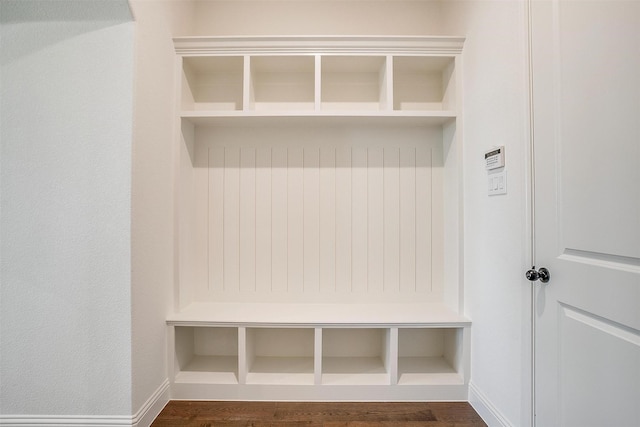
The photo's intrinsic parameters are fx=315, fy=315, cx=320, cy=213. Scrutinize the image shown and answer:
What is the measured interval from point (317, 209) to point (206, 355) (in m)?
1.33

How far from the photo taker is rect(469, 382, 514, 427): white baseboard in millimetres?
1589

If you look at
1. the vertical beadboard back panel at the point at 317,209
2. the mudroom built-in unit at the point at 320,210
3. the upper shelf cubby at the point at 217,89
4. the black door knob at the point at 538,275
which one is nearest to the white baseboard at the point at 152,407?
the mudroom built-in unit at the point at 320,210

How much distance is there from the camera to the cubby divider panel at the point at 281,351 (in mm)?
2082

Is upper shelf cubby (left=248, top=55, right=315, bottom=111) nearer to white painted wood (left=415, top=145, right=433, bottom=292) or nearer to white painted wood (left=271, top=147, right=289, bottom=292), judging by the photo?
white painted wood (left=271, top=147, right=289, bottom=292)

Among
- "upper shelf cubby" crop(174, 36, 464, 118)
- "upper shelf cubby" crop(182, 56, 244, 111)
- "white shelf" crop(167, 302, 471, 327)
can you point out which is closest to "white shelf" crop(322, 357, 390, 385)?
"white shelf" crop(167, 302, 471, 327)

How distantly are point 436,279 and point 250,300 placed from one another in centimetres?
135

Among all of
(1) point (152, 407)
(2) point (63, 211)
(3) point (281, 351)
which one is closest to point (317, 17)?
(2) point (63, 211)

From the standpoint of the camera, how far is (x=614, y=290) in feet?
3.30

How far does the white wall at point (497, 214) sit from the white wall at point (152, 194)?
183 cm

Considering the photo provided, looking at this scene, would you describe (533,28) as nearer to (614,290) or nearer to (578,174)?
(578,174)

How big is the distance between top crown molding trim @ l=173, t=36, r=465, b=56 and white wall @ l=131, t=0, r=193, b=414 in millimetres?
209

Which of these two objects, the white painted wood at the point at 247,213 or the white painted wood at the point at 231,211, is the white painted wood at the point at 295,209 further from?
the white painted wood at the point at 231,211

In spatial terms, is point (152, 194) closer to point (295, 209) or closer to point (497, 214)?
point (295, 209)

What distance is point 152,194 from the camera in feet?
5.74
